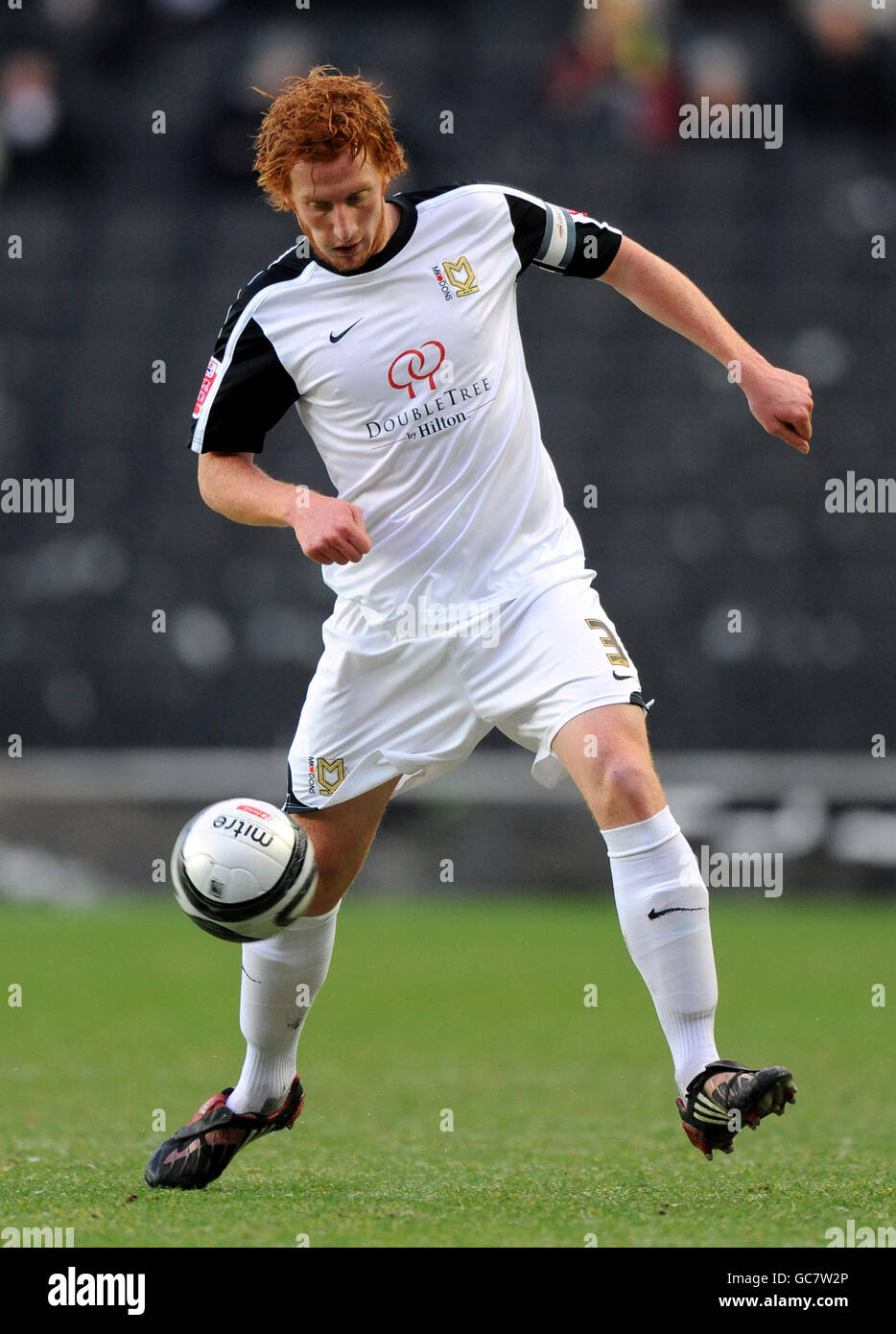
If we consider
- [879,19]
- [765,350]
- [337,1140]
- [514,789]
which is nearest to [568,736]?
[337,1140]

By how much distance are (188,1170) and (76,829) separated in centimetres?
723

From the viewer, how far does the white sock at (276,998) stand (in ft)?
14.4

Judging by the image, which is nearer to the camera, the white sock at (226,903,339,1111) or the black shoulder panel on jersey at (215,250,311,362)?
the black shoulder panel on jersey at (215,250,311,362)

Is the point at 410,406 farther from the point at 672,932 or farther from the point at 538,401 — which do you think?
the point at 538,401

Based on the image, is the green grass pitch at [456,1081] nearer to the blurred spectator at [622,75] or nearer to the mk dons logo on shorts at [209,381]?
the mk dons logo on shorts at [209,381]

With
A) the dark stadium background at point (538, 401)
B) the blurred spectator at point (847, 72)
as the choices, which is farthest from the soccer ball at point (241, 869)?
the blurred spectator at point (847, 72)

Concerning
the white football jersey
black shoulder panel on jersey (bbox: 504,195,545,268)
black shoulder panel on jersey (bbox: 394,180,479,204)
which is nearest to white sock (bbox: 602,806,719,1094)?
the white football jersey

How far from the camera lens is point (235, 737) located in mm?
12125

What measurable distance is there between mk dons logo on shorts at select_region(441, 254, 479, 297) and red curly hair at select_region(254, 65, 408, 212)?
0.81 feet

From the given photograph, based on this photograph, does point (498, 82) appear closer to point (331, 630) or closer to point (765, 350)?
point (765, 350)

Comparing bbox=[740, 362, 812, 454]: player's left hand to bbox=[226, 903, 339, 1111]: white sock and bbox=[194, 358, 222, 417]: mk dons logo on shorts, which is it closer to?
bbox=[194, 358, 222, 417]: mk dons logo on shorts

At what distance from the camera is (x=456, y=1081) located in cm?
605

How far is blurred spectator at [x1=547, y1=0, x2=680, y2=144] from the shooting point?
14.6 metres

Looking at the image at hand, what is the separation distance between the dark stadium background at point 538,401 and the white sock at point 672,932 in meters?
6.91
